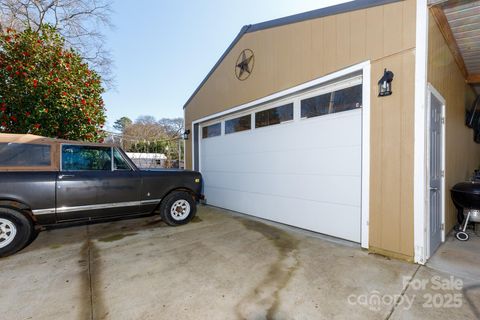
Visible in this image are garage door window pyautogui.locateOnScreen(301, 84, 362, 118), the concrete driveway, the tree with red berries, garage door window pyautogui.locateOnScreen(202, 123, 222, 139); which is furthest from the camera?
garage door window pyautogui.locateOnScreen(202, 123, 222, 139)

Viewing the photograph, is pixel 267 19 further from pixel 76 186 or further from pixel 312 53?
pixel 76 186

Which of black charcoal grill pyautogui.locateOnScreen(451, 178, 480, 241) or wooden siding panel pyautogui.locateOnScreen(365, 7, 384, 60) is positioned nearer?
wooden siding panel pyautogui.locateOnScreen(365, 7, 384, 60)

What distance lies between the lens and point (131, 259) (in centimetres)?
280

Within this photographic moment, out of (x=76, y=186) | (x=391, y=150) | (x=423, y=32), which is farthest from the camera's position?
(x=76, y=186)

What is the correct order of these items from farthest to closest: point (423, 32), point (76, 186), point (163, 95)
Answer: point (163, 95)
point (76, 186)
point (423, 32)

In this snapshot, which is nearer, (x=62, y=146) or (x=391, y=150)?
(x=391, y=150)

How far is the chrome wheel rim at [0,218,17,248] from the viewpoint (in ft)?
9.56

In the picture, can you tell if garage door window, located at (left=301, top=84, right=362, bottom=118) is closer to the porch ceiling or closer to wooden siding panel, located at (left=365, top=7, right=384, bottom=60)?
wooden siding panel, located at (left=365, top=7, right=384, bottom=60)

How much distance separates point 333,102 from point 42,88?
18.8 feet

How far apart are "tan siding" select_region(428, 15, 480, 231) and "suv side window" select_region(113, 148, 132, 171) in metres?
4.71

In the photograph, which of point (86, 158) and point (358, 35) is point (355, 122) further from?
point (86, 158)

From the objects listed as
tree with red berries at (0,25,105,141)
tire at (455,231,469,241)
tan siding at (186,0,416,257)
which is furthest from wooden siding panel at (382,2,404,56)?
tree with red berries at (0,25,105,141)

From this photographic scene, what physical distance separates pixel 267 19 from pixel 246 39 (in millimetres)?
652

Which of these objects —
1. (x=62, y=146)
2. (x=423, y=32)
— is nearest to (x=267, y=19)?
(x=423, y=32)
